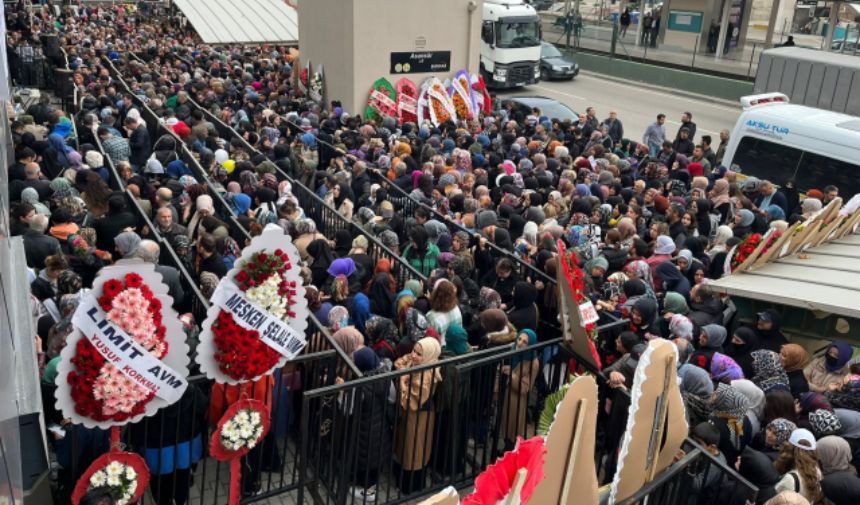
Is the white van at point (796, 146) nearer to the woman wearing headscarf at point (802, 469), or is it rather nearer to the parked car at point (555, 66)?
the woman wearing headscarf at point (802, 469)

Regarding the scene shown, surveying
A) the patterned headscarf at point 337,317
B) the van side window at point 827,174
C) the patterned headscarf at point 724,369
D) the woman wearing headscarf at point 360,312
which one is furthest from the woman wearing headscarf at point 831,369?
the van side window at point 827,174

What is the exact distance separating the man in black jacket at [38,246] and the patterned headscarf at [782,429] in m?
6.98

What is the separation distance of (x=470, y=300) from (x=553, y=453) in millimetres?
4185

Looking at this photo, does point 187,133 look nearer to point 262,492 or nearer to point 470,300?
point 470,300

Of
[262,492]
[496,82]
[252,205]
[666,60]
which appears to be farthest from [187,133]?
[666,60]

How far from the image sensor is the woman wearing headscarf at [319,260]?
8.43 metres

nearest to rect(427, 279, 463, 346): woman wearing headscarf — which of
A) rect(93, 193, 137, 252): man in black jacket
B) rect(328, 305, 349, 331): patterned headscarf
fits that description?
rect(328, 305, 349, 331): patterned headscarf

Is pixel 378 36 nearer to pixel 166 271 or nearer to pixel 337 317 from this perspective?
pixel 166 271

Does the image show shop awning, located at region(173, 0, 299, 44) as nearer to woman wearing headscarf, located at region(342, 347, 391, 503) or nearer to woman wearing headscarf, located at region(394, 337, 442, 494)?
woman wearing headscarf, located at region(342, 347, 391, 503)

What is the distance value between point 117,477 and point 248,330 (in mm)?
1210

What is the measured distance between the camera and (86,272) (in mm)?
7914

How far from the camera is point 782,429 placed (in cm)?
545

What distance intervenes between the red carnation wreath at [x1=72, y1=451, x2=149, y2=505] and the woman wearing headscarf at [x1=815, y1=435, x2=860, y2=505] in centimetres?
458

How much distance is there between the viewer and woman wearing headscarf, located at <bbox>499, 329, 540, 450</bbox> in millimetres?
6277
